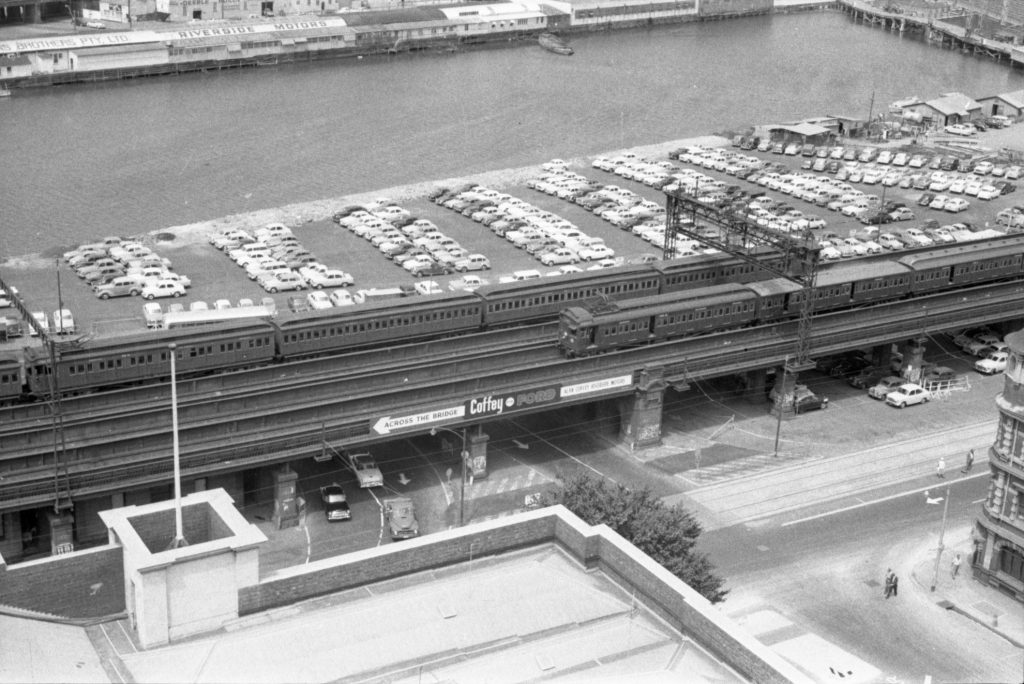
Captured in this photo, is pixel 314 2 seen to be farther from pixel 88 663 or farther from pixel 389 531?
pixel 88 663

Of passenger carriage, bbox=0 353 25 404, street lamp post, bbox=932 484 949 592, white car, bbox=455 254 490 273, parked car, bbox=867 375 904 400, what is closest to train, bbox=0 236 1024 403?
passenger carriage, bbox=0 353 25 404

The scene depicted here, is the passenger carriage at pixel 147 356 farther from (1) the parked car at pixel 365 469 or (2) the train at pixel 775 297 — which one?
(2) the train at pixel 775 297

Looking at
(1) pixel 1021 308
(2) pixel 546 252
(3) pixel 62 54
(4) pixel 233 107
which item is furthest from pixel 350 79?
(1) pixel 1021 308

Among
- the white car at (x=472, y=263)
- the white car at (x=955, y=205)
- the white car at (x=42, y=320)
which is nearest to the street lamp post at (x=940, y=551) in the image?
the white car at (x=472, y=263)

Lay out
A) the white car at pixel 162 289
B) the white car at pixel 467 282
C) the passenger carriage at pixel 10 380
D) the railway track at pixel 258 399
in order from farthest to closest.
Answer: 1. the white car at pixel 467 282
2. the white car at pixel 162 289
3. the passenger carriage at pixel 10 380
4. the railway track at pixel 258 399

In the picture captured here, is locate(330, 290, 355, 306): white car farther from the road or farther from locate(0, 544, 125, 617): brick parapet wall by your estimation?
locate(0, 544, 125, 617): brick parapet wall

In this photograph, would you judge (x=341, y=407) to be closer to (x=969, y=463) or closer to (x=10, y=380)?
(x=10, y=380)

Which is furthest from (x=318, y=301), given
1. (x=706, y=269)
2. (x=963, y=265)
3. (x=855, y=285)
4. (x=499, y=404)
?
(x=963, y=265)
